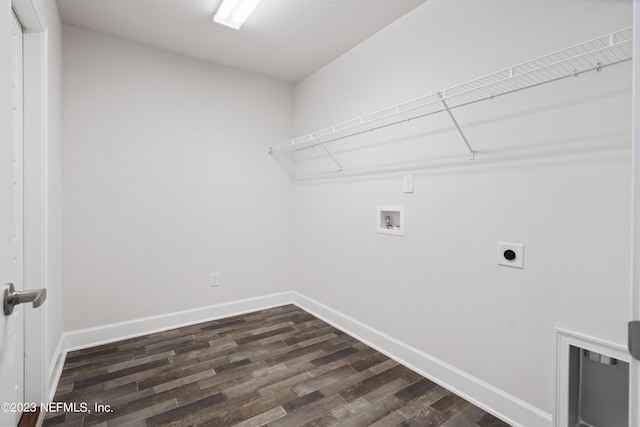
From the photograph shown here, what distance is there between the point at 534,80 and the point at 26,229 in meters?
2.63

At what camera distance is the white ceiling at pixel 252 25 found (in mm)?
2145

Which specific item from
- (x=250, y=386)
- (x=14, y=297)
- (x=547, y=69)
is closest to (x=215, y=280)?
(x=250, y=386)

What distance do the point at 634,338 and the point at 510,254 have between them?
1.09m

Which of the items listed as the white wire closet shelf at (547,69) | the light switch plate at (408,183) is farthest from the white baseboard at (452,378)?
the white wire closet shelf at (547,69)

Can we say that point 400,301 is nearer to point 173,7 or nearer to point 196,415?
point 196,415

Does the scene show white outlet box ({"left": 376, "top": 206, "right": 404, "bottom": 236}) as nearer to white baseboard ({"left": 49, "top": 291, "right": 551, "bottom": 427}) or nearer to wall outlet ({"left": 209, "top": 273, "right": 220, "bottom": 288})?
white baseboard ({"left": 49, "top": 291, "right": 551, "bottom": 427})

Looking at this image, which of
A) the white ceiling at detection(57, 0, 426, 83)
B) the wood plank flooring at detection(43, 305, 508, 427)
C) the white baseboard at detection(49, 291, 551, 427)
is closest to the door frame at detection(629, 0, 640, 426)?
the white baseboard at detection(49, 291, 551, 427)

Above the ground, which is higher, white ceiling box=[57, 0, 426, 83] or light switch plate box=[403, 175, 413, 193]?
white ceiling box=[57, 0, 426, 83]

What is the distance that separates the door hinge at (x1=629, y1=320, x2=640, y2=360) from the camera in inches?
25.4

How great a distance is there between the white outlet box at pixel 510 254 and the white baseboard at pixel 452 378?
70cm

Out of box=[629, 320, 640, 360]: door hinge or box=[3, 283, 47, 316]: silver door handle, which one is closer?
box=[629, 320, 640, 360]: door hinge

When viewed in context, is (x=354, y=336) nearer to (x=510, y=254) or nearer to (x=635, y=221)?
(x=510, y=254)

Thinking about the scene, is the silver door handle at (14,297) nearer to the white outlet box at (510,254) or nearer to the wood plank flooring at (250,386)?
the wood plank flooring at (250,386)

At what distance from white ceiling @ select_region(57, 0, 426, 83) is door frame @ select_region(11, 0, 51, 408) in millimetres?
780
